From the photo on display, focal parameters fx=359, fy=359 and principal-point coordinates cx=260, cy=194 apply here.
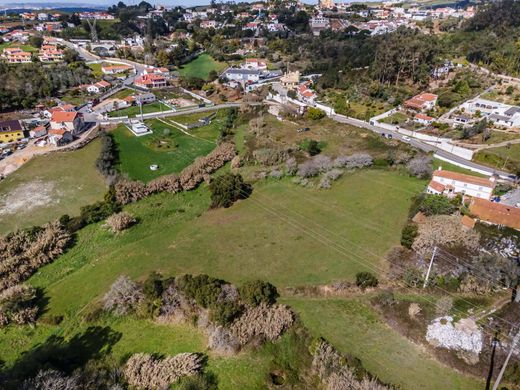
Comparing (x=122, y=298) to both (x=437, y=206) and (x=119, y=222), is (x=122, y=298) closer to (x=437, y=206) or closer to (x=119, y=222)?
(x=119, y=222)

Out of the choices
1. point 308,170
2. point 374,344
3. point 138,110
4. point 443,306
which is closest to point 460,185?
point 308,170

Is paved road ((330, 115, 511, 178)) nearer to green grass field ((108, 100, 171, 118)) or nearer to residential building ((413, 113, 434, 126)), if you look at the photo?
residential building ((413, 113, 434, 126))

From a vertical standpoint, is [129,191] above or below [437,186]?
below

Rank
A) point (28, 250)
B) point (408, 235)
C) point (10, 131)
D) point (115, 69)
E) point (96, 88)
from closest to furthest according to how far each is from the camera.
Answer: point (408, 235), point (28, 250), point (10, 131), point (96, 88), point (115, 69)

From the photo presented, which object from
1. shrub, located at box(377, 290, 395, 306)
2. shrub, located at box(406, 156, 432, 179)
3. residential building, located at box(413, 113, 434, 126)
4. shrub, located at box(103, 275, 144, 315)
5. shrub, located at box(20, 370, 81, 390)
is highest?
residential building, located at box(413, 113, 434, 126)

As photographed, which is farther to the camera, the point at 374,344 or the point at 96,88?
the point at 96,88

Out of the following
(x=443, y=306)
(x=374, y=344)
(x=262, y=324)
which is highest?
(x=443, y=306)

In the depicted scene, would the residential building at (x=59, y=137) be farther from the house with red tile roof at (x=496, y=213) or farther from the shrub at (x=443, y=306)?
the house with red tile roof at (x=496, y=213)

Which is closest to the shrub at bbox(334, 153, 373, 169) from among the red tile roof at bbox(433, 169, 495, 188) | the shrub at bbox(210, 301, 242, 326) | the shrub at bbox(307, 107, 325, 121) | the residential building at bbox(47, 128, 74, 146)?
the red tile roof at bbox(433, 169, 495, 188)
